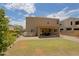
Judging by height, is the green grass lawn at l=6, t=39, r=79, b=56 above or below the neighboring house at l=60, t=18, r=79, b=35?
below

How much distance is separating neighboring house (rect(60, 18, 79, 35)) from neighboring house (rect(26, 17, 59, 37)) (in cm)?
22

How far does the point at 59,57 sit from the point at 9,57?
5.42ft

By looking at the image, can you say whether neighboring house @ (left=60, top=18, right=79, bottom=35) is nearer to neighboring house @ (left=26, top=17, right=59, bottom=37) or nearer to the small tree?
neighboring house @ (left=26, top=17, right=59, bottom=37)

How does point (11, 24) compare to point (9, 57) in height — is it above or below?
above

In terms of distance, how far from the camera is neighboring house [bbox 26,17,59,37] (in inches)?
307

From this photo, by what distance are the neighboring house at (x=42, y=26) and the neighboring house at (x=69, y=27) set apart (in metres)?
0.22

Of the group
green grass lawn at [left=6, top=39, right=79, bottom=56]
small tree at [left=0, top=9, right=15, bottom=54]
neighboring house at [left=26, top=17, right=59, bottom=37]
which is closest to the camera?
small tree at [left=0, top=9, right=15, bottom=54]

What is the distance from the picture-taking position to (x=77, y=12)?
750 centimetres

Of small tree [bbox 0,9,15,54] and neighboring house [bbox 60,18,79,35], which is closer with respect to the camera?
small tree [bbox 0,9,15,54]

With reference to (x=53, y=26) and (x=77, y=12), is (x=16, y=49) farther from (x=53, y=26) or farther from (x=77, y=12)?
(x=77, y=12)

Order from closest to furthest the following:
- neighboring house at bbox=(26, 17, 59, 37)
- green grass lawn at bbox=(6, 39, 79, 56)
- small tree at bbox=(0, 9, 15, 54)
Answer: small tree at bbox=(0, 9, 15, 54)
green grass lawn at bbox=(6, 39, 79, 56)
neighboring house at bbox=(26, 17, 59, 37)

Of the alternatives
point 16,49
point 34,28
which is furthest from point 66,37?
point 16,49

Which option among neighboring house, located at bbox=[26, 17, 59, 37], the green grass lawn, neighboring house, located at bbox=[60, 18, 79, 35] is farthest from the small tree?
neighboring house, located at bbox=[60, 18, 79, 35]

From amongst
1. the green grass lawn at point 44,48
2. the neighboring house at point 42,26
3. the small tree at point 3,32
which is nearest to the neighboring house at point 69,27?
the neighboring house at point 42,26
